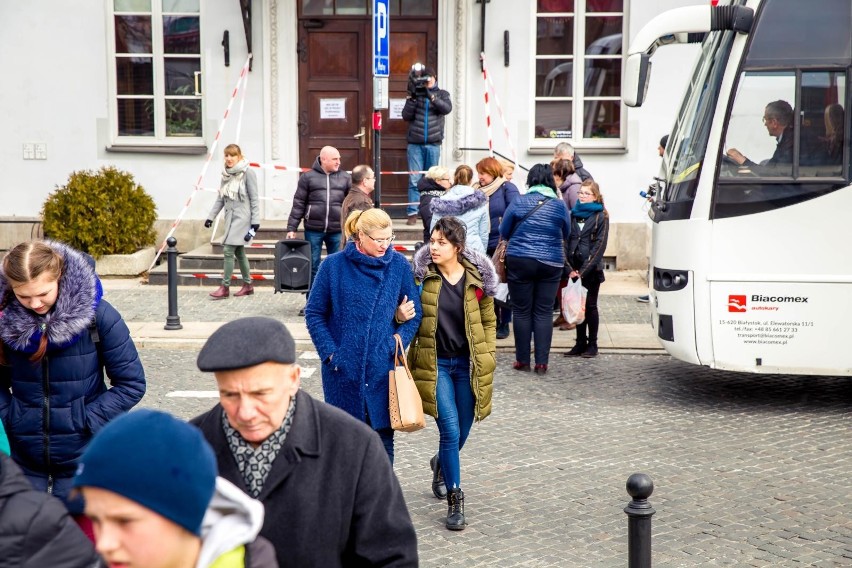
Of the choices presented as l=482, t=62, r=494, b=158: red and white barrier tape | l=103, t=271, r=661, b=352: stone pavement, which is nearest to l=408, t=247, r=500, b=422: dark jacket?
l=103, t=271, r=661, b=352: stone pavement

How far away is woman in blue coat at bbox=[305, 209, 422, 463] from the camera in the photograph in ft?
21.2

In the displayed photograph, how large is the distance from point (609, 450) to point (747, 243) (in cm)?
197

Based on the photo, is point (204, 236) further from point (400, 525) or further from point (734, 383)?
point (400, 525)

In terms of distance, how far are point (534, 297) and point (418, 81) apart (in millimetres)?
5868

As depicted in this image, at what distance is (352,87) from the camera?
696 inches

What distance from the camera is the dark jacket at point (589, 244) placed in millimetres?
11570

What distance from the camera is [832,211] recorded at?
9312 millimetres

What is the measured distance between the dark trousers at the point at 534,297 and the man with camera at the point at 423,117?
5.36 meters

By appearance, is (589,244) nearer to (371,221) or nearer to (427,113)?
(427,113)

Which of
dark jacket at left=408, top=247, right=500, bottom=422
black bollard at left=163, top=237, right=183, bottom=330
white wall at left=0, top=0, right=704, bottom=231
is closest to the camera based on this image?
dark jacket at left=408, top=247, right=500, bottom=422

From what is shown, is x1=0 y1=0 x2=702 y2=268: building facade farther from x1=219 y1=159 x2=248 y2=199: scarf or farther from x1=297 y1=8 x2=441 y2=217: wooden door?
x1=219 y1=159 x2=248 y2=199: scarf

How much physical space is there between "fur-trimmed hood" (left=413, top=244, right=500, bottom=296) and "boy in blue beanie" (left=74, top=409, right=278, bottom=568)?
4934 millimetres

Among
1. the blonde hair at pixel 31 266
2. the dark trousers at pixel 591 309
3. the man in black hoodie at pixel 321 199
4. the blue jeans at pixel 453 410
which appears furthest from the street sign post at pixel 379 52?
the blonde hair at pixel 31 266

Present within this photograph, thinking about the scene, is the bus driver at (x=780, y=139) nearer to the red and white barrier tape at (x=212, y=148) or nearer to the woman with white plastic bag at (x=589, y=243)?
the woman with white plastic bag at (x=589, y=243)
